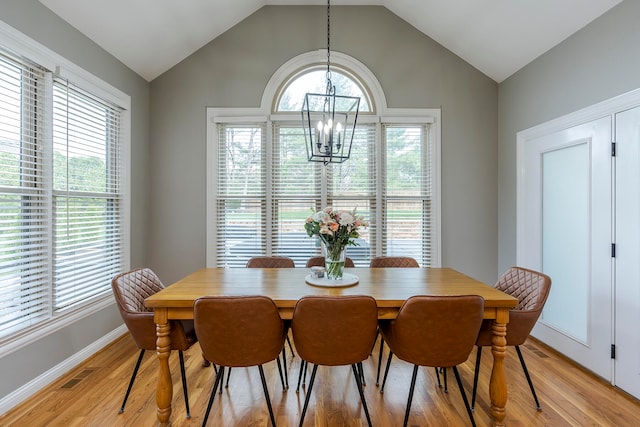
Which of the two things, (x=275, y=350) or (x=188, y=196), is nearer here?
(x=275, y=350)

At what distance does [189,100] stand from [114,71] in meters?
0.77

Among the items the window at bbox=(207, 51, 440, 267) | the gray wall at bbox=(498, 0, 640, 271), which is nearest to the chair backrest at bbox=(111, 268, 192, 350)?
the window at bbox=(207, 51, 440, 267)

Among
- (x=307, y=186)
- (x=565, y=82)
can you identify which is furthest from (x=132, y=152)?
(x=565, y=82)

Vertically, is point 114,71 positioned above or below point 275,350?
above

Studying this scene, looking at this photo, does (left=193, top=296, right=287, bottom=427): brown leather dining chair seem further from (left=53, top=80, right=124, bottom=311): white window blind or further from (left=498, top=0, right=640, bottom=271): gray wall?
(left=498, top=0, right=640, bottom=271): gray wall

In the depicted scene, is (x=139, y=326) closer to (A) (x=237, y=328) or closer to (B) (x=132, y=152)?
(A) (x=237, y=328)

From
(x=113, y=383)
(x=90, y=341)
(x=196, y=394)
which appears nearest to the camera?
(x=196, y=394)

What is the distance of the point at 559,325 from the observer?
2865 mm

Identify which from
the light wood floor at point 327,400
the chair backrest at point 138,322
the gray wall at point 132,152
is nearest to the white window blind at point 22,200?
the gray wall at point 132,152

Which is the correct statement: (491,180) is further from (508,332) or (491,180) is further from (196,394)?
(196,394)

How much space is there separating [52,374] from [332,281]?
222 cm

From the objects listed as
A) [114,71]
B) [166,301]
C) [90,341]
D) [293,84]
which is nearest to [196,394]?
[166,301]

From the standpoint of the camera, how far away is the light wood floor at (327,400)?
76.2 inches

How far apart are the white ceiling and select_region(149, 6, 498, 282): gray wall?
4.9 inches
